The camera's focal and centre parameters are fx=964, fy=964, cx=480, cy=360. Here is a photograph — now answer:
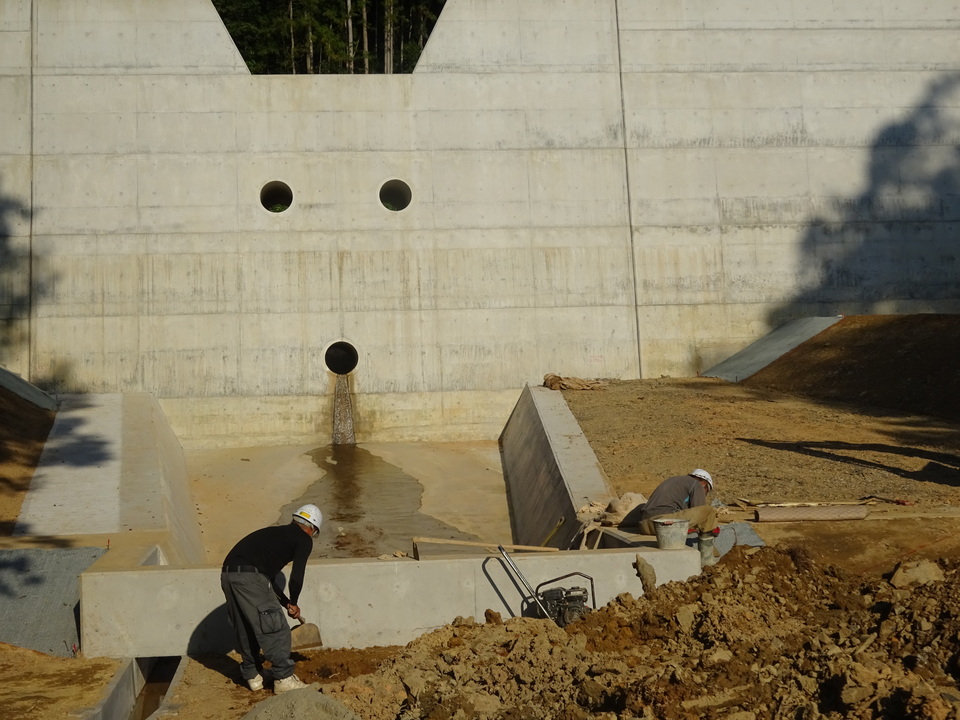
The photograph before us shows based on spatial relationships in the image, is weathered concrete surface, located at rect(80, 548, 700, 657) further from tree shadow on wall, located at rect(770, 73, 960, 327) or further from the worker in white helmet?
tree shadow on wall, located at rect(770, 73, 960, 327)

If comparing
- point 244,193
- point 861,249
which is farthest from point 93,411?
point 861,249

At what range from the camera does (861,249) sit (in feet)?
68.3

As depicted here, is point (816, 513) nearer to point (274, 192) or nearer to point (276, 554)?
point (276, 554)

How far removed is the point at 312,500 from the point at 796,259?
37.7 feet

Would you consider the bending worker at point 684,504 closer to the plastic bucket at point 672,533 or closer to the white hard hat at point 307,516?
the plastic bucket at point 672,533

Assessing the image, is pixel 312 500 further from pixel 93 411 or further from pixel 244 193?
pixel 244 193

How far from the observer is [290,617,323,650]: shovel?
328 inches

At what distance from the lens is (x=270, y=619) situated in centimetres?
751

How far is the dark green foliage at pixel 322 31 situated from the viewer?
3253cm

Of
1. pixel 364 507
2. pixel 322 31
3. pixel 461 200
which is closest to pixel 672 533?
pixel 364 507

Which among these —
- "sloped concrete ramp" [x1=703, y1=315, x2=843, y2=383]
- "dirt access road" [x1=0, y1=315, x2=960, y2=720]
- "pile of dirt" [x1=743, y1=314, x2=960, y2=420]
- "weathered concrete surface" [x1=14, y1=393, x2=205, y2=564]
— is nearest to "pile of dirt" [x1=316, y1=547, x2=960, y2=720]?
"dirt access road" [x1=0, y1=315, x2=960, y2=720]

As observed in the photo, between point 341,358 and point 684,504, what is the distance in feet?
36.7

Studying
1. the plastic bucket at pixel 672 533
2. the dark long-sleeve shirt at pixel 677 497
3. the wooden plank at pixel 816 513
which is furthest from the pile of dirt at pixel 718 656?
the wooden plank at pixel 816 513

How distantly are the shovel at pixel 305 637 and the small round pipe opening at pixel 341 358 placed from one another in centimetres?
1129
